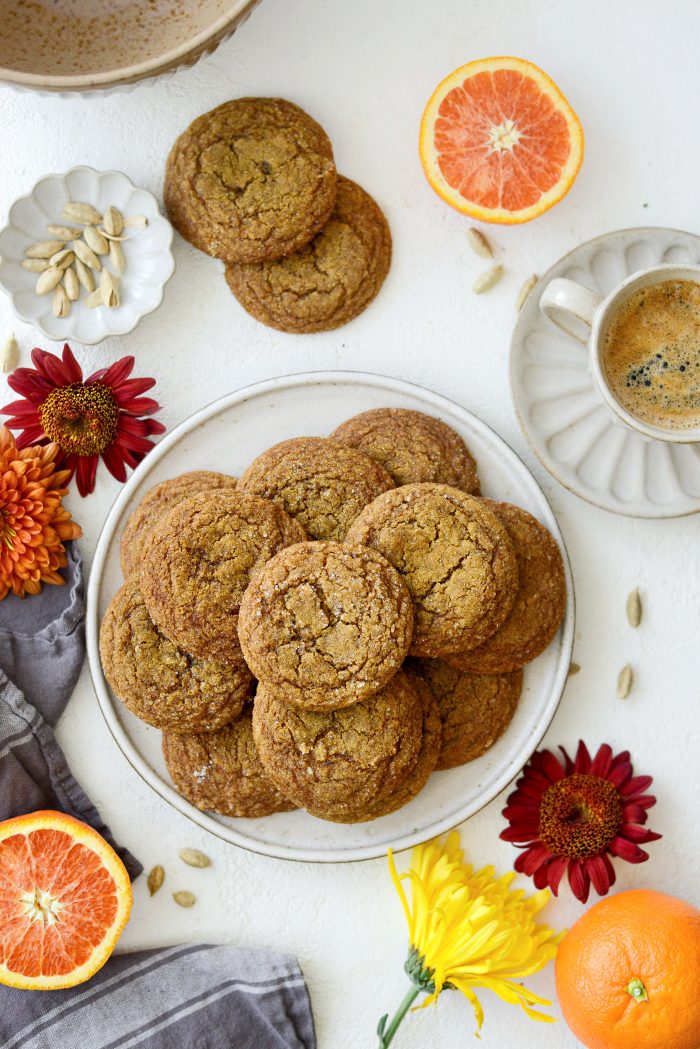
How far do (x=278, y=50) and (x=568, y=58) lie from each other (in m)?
0.62

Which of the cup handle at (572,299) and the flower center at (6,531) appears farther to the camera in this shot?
the flower center at (6,531)

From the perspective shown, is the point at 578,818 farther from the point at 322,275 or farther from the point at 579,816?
the point at 322,275

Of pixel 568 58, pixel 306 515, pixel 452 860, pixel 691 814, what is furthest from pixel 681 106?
pixel 452 860

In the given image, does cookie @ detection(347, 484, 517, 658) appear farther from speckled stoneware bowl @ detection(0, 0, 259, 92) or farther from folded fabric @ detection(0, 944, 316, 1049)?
speckled stoneware bowl @ detection(0, 0, 259, 92)

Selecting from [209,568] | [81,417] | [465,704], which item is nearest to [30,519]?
[81,417]

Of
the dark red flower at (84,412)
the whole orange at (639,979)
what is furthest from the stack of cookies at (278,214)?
the whole orange at (639,979)

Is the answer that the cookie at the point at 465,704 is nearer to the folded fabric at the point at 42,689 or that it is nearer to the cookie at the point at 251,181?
the folded fabric at the point at 42,689

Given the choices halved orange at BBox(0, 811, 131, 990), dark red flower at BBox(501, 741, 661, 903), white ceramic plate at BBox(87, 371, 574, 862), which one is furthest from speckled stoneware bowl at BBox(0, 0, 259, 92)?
dark red flower at BBox(501, 741, 661, 903)

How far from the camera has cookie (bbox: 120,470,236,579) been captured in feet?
6.20

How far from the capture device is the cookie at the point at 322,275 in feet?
6.61

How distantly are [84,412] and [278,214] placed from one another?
561 mm

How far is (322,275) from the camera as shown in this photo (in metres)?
2.02

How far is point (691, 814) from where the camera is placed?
204 cm

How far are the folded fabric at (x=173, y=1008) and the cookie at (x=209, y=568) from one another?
751 mm
